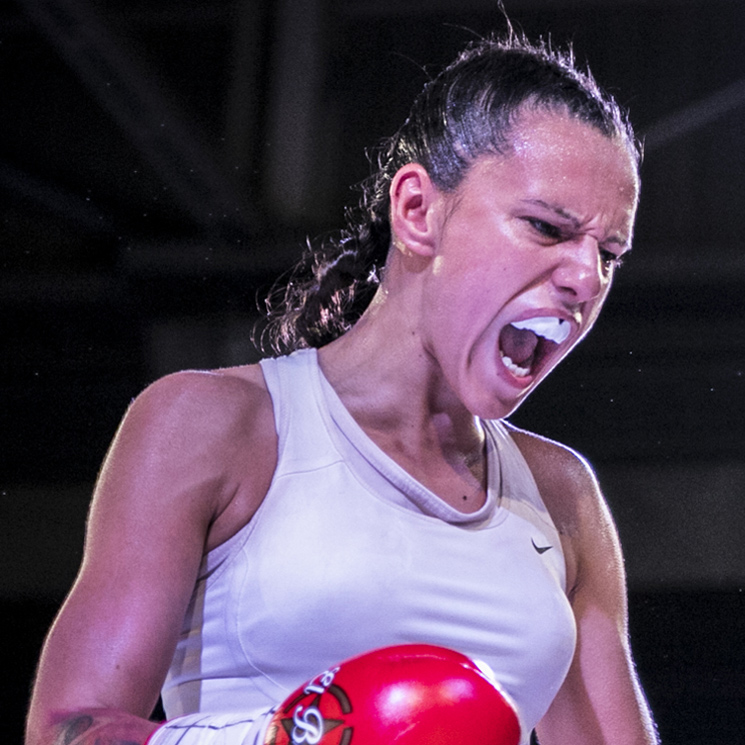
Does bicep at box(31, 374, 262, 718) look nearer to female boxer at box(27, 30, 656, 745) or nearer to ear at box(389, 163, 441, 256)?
female boxer at box(27, 30, 656, 745)

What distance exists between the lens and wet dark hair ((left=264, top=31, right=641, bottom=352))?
0.83 meters

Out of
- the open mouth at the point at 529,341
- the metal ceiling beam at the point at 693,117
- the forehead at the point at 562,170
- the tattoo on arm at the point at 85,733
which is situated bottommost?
the tattoo on arm at the point at 85,733

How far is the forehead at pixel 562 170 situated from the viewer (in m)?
0.78

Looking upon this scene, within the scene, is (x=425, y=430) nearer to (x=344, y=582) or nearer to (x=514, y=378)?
(x=514, y=378)

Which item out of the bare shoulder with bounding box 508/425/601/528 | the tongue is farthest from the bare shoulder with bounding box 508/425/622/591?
the tongue

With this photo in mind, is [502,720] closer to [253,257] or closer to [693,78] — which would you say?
[253,257]

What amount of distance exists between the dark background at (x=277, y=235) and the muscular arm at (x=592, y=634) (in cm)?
44

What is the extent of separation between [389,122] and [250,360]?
0.42m

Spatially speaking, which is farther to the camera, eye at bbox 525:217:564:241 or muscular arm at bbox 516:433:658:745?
muscular arm at bbox 516:433:658:745

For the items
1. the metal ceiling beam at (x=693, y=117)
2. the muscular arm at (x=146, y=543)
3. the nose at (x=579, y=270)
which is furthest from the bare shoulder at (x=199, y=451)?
the metal ceiling beam at (x=693, y=117)

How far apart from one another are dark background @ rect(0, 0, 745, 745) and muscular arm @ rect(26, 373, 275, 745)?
0.65 m

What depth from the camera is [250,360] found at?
140 cm

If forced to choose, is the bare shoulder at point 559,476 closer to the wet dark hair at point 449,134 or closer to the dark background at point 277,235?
the wet dark hair at point 449,134

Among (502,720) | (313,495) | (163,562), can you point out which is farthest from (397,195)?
(502,720)
